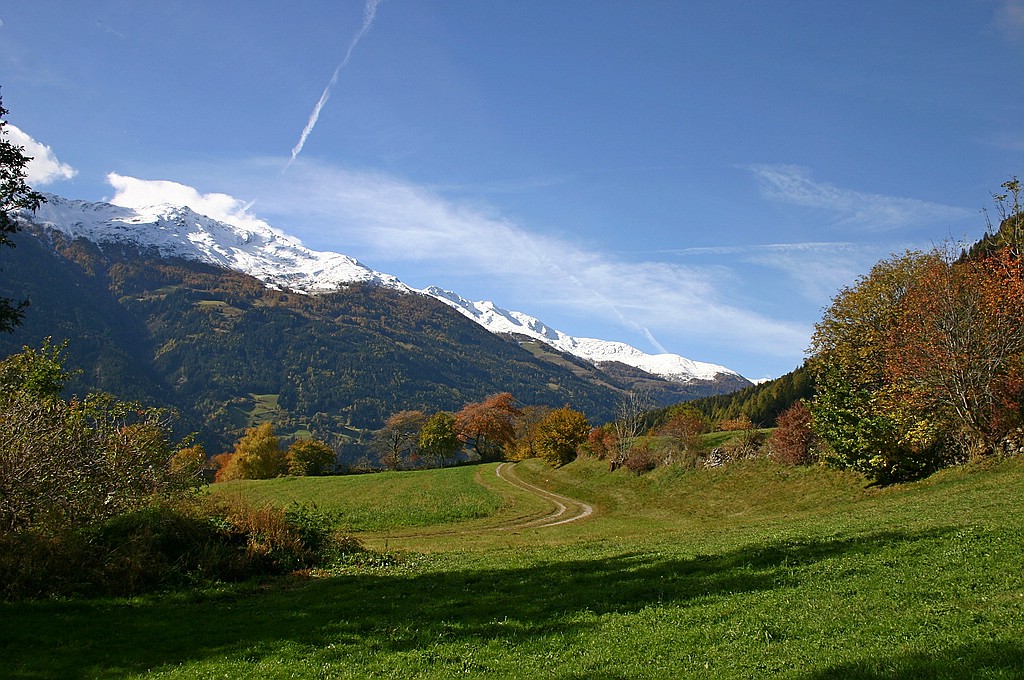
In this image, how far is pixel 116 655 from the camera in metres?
12.2

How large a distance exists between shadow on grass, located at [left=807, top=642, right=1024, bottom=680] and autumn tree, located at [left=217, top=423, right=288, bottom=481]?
12497 centimetres

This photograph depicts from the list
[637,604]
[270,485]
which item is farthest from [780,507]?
[270,485]

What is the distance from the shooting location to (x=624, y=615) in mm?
12508

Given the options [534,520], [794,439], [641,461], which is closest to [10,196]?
[534,520]

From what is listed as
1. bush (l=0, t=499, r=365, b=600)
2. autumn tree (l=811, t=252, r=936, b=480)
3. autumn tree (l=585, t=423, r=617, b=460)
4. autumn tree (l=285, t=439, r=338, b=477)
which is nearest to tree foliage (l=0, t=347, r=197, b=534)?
bush (l=0, t=499, r=365, b=600)

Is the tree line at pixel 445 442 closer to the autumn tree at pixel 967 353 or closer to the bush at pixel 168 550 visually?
the autumn tree at pixel 967 353

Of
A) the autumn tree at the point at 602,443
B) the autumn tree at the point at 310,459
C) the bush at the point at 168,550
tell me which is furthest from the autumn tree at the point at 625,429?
the autumn tree at the point at 310,459

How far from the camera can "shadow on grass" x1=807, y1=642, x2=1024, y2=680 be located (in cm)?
741

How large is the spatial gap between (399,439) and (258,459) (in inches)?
1109

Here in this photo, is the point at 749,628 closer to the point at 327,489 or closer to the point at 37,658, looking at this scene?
the point at 37,658

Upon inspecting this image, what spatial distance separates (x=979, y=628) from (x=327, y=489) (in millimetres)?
64523

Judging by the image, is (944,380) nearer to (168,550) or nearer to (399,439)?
(168,550)

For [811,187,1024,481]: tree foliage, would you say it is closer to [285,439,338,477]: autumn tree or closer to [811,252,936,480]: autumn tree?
[811,252,936,480]: autumn tree

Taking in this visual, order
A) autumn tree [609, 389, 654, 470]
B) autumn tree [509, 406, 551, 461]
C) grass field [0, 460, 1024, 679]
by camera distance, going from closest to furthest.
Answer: grass field [0, 460, 1024, 679] → autumn tree [609, 389, 654, 470] → autumn tree [509, 406, 551, 461]
